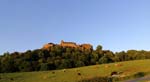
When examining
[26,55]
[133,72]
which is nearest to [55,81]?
[133,72]

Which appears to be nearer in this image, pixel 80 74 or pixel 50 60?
pixel 80 74

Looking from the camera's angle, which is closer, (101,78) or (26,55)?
(101,78)

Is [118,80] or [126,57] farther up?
[126,57]

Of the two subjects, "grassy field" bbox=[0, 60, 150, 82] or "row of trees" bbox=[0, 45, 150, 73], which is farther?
"row of trees" bbox=[0, 45, 150, 73]

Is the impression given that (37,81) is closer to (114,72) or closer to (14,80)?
(14,80)

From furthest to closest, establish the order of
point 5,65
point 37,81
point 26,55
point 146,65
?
point 26,55
point 5,65
point 146,65
point 37,81

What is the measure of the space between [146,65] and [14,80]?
20744 millimetres

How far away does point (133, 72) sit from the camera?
48062 millimetres

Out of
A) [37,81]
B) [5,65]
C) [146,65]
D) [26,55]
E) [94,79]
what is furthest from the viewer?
[26,55]

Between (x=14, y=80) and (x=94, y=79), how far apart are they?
13.0 m

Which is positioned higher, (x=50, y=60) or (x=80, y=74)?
(x=50, y=60)

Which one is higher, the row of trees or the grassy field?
the row of trees

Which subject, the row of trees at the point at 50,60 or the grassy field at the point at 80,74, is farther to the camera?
the row of trees at the point at 50,60

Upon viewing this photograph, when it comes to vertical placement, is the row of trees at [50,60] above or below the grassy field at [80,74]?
above
